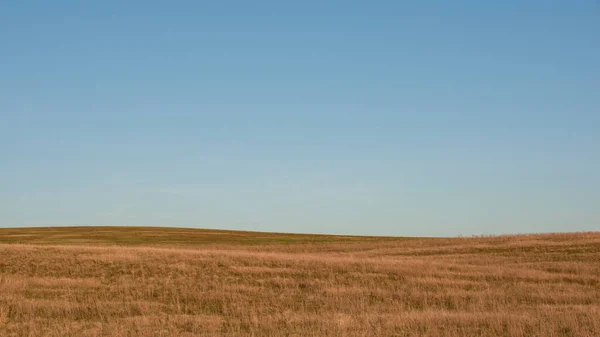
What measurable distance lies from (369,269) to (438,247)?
1775 centimetres

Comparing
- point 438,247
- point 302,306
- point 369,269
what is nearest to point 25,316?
point 302,306

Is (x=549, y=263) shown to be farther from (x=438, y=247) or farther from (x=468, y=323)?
→ (x=468, y=323)

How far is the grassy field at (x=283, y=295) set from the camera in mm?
15273

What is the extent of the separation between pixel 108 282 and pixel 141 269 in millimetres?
2336

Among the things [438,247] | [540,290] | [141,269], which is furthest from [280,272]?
[438,247]

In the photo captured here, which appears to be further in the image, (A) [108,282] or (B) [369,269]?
(B) [369,269]

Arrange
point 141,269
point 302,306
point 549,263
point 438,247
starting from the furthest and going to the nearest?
point 438,247 < point 549,263 < point 141,269 < point 302,306

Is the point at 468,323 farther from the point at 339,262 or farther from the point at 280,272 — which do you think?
the point at 339,262

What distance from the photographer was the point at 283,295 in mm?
22656

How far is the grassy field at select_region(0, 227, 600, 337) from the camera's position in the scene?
50.1 ft

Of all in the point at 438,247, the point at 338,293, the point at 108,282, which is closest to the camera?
the point at 338,293

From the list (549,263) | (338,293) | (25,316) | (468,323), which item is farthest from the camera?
(549,263)

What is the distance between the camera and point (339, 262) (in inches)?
1193

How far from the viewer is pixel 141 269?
28.1 m
